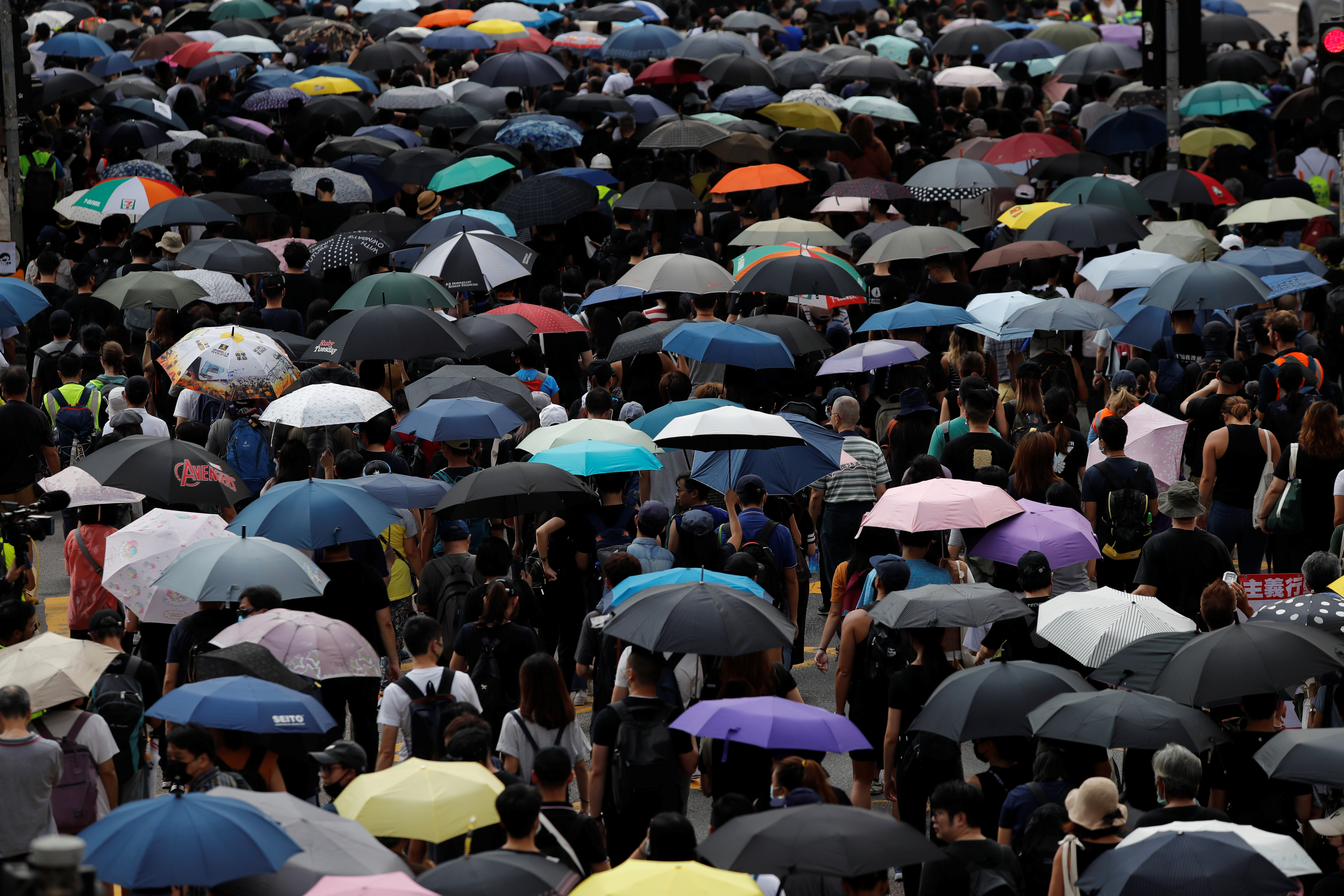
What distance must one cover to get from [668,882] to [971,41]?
22.4 m

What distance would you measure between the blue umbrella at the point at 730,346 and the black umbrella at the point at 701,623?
4275 mm

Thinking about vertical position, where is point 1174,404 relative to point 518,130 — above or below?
below

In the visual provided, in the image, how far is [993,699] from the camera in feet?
24.6

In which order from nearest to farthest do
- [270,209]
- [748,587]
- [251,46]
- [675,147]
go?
[748,587]
[270,209]
[675,147]
[251,46]

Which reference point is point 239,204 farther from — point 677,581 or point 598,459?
point 677,581

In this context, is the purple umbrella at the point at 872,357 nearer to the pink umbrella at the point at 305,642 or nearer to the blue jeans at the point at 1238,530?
the blue jeans at the point at 1238,530

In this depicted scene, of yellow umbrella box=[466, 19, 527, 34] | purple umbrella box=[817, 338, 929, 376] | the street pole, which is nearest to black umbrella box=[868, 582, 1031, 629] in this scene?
purple umbrella box=[817, 338, 929, 376]

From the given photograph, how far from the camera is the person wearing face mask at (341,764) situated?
23.2 ft

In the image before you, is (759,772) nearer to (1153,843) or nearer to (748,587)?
(748,587)

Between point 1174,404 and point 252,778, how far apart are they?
8.04 metres

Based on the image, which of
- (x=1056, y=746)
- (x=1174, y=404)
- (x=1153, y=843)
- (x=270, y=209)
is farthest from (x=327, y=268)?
(x=1153, y=843)

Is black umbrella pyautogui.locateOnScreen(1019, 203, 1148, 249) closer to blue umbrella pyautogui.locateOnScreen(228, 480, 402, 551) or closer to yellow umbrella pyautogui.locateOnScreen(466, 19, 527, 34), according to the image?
blue umbrella pyautogui.locateOnScreen(228, 480, 402, 551)

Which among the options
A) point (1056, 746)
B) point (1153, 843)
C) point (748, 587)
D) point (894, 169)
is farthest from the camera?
point (894, 169)

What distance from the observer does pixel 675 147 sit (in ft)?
62.3
